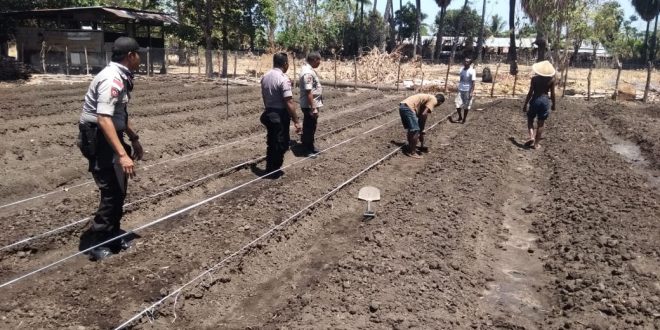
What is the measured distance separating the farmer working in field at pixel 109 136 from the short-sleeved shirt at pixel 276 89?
2433mm

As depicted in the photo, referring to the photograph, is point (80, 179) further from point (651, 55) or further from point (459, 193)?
point (651, 55)

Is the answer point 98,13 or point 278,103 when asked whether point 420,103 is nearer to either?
point 278,103

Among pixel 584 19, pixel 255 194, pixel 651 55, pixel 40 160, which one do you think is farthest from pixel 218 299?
pixel 651 55

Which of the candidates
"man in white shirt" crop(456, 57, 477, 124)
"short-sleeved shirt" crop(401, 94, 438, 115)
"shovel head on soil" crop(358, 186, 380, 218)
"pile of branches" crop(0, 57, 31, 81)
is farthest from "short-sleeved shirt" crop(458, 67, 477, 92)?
"pile of branches" crop(0, 57, 31, 81)

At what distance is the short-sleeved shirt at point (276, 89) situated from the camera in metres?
6.47

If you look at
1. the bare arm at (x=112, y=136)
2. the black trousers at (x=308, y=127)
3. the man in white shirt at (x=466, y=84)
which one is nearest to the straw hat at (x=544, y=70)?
the man in white shirt at (x=466, y=84)

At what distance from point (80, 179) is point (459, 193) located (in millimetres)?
5022

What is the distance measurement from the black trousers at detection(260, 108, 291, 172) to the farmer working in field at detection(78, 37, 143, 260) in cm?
239

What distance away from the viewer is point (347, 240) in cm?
499

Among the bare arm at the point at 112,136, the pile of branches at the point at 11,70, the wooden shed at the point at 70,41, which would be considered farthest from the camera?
the wooden shed at the point at 70,41

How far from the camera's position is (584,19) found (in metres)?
21.9

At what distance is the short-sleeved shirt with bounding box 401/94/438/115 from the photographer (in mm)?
8156

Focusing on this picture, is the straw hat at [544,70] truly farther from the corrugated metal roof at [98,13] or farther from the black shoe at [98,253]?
the corrugated metal roof at [98,13]

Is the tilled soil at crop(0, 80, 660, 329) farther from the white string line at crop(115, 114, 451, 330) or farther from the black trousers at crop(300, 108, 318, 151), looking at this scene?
the black trousers at crop(300, 108, 318, 151)
